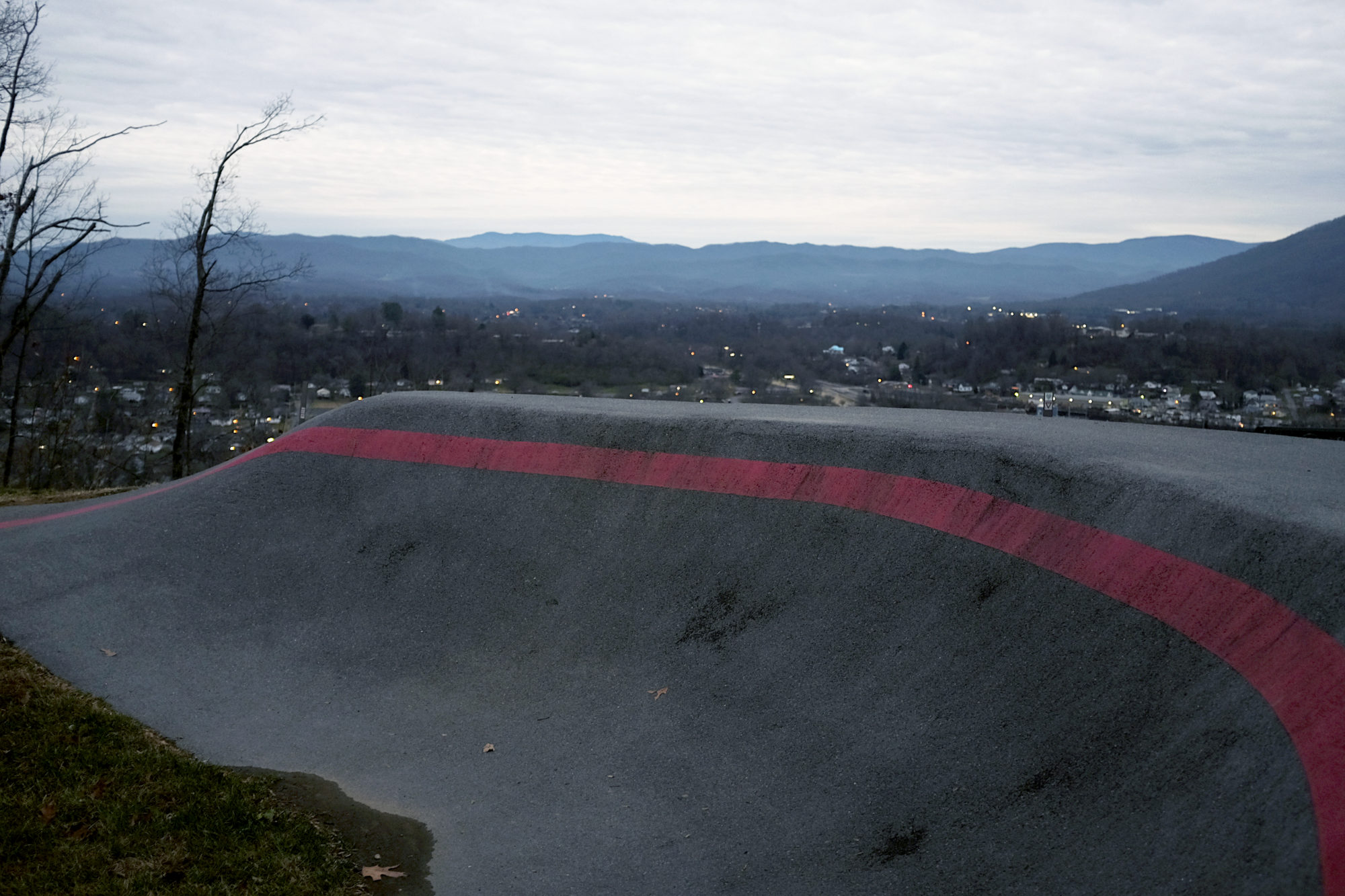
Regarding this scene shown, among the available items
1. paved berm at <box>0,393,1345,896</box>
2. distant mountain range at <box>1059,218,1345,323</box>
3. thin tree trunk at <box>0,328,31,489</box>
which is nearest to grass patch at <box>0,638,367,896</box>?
paved berm at <box>0,393,1345,896</box>

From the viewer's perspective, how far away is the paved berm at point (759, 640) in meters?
6.14

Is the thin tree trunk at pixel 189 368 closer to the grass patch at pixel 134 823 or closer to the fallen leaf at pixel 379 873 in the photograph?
the grass patch at pixel 134 823

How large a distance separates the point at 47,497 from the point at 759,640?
16524 mm

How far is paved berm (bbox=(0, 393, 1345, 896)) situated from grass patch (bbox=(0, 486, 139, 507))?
2.68m

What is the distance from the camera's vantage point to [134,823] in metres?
6.86

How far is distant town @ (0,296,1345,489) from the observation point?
81.1ft

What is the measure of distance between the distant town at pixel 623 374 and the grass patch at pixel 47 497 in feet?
14.3

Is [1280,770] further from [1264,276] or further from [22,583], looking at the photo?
[1264,276]

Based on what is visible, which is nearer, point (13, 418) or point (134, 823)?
point (134, 823)

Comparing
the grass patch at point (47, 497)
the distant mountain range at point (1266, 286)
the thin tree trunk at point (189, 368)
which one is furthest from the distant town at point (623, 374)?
the distant mountain range at point (1266, 286)

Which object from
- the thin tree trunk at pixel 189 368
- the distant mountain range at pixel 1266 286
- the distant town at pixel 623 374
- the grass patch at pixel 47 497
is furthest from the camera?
the distant mountain range at pixel 1266 286

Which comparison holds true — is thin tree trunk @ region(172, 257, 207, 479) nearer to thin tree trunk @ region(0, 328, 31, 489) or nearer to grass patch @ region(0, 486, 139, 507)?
grass patch @ region(0, 486, 139, 507)

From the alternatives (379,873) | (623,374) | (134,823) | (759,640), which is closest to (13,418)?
(623,374)

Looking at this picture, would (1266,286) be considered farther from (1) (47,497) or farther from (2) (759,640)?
(1) (47,497)
